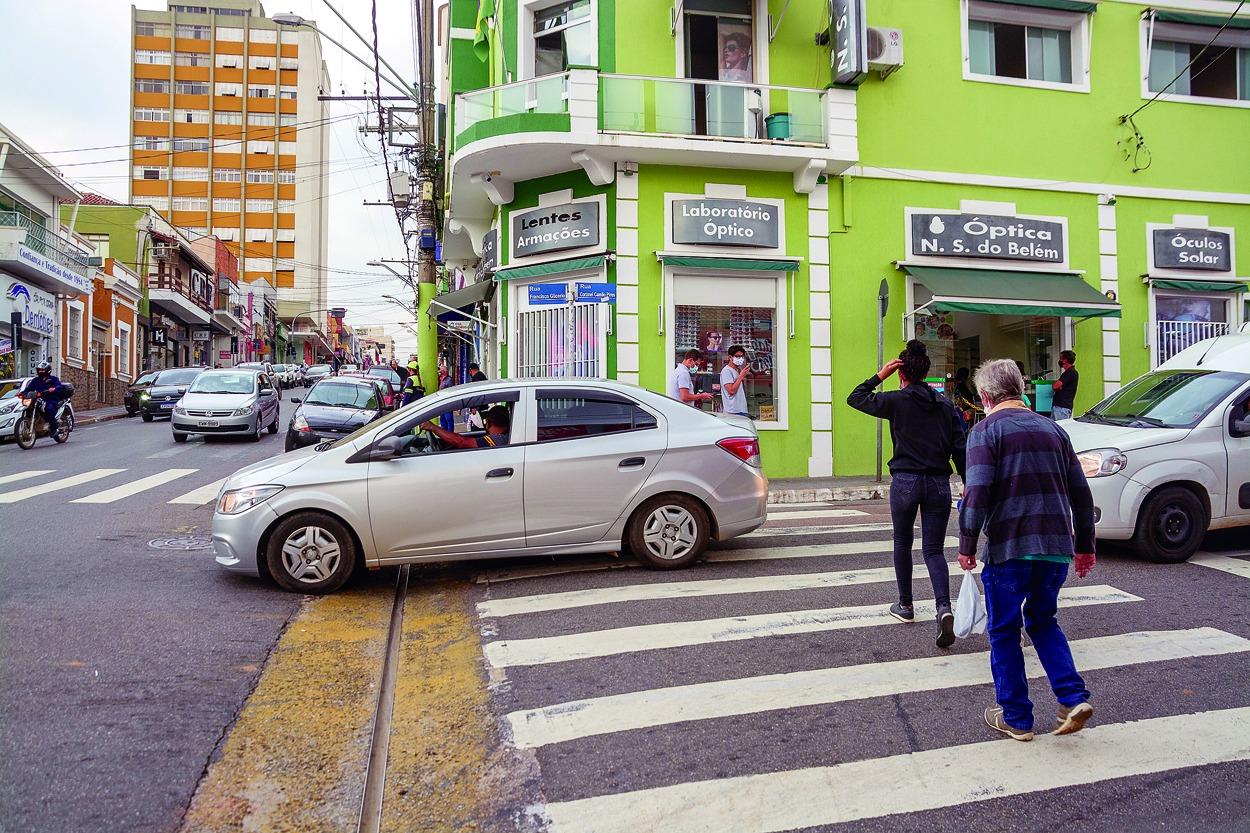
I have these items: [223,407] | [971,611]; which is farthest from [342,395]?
[971,611]

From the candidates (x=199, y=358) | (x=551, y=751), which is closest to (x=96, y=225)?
(x=199, y=358)

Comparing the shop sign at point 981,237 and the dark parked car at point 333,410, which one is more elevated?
the shop sign at point 981,237

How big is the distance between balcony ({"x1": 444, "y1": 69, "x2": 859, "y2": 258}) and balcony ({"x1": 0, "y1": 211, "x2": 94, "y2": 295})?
21.0 meters

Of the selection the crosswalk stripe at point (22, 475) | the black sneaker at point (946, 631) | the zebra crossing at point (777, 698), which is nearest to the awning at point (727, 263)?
the zebra crossing at point (777, 698)

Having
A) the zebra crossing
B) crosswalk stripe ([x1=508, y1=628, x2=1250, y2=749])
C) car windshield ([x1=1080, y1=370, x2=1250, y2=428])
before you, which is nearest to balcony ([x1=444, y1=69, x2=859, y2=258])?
car windshield ([x1=1080, y1=370, x2=1250, y2=428])

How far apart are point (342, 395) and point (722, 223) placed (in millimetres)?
8377

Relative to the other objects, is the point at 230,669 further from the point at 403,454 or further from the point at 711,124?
the point at 711,124

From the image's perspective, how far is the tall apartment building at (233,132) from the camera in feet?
270

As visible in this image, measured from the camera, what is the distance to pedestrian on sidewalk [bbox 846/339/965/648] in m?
5.32

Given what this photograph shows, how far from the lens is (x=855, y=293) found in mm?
14328

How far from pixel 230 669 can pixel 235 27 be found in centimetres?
9525

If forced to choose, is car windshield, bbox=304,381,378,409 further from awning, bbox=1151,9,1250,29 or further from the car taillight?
awning, bbox=1151,9,1250,29

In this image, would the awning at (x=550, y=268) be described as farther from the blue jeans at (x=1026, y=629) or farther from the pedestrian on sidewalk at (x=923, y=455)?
the blue jeans at (x=1026, y=629)

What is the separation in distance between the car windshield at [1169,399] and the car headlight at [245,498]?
7.36 metres
